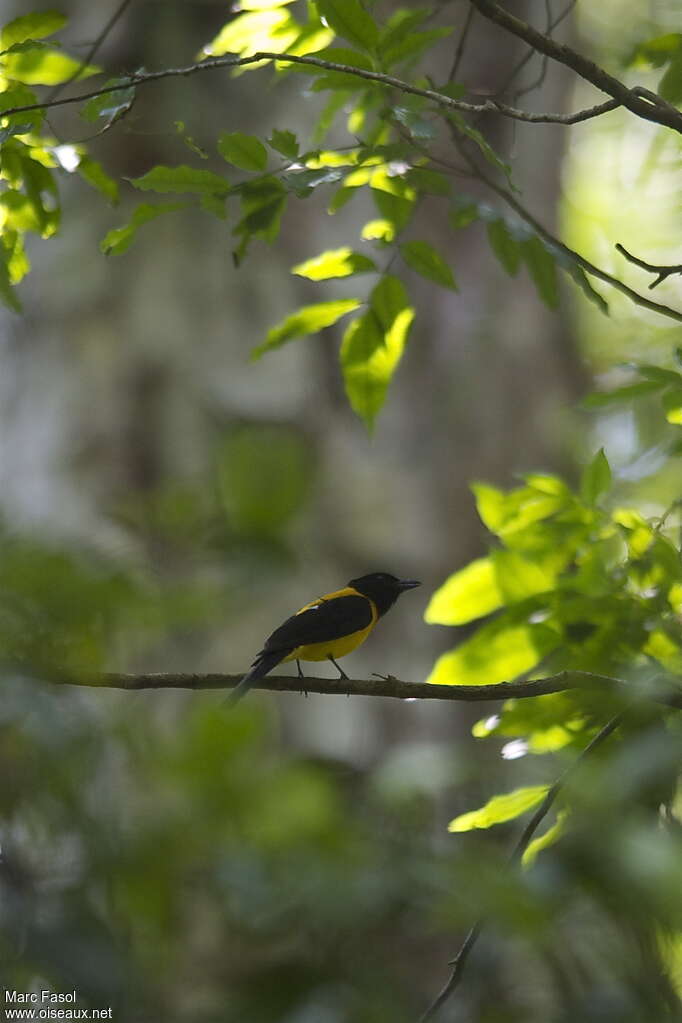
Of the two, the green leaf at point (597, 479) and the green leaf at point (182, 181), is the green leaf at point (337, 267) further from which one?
the green leaf at point (597, 479)

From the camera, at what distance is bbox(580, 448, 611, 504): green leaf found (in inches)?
96.7

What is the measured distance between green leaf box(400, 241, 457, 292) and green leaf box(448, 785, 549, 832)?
1.33 meters

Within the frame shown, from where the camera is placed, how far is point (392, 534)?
18.9ft

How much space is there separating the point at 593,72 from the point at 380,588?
2779 millimetres

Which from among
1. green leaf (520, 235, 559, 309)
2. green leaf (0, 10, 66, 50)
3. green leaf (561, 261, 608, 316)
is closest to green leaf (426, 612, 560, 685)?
green leaf (561, 261, 608, 316)

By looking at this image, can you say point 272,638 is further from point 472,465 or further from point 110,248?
point 472,465

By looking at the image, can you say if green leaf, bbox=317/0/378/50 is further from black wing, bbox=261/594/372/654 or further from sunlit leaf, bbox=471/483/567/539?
black wing, bbox=261/594/372/654

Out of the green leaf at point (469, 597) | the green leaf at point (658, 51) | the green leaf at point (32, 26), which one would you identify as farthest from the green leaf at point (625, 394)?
the green leaf at point (32, 26)

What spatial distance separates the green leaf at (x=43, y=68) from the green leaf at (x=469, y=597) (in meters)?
1.49

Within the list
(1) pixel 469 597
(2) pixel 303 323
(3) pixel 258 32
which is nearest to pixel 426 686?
(1) pixel 469 597

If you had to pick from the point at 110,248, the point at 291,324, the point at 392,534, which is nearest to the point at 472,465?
the point at 392,534

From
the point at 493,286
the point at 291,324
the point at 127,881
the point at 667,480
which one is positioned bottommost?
the point at 667,480

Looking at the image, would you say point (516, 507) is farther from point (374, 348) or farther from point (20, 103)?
point (20, 103)

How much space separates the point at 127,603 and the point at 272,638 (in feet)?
8.28
